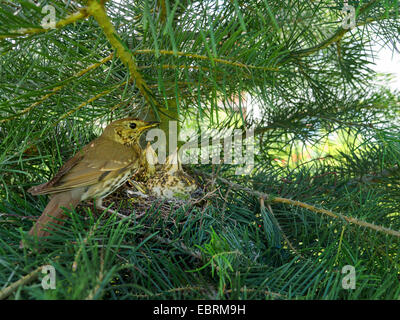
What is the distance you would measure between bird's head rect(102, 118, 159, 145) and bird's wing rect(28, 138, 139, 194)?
0.03 metres

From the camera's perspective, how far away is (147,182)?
99cm

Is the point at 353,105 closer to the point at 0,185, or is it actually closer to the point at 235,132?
the point at 235,132

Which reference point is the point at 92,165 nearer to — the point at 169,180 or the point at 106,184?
the point at 106,184

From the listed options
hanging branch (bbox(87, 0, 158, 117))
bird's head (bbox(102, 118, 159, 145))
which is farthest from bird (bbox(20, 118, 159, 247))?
hanging branch (bbox(87, 0, 158, 117))

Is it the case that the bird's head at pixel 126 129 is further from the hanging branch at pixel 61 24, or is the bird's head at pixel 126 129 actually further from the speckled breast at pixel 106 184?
the hanging branch at pixel 61 24

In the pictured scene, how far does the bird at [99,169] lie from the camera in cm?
63

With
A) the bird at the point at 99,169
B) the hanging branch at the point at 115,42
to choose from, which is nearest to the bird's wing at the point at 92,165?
the bird at the point at 99,169

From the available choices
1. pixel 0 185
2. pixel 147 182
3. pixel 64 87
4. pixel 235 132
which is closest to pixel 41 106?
pixel 64 87

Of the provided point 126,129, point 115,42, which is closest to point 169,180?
point 126,129

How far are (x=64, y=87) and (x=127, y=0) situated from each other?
26cm

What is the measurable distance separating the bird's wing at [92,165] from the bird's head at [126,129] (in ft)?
0.10

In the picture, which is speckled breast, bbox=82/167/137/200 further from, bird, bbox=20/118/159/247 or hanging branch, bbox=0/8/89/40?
hanging branch, bbox=0/8/89/40

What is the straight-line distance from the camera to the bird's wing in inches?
25.9
